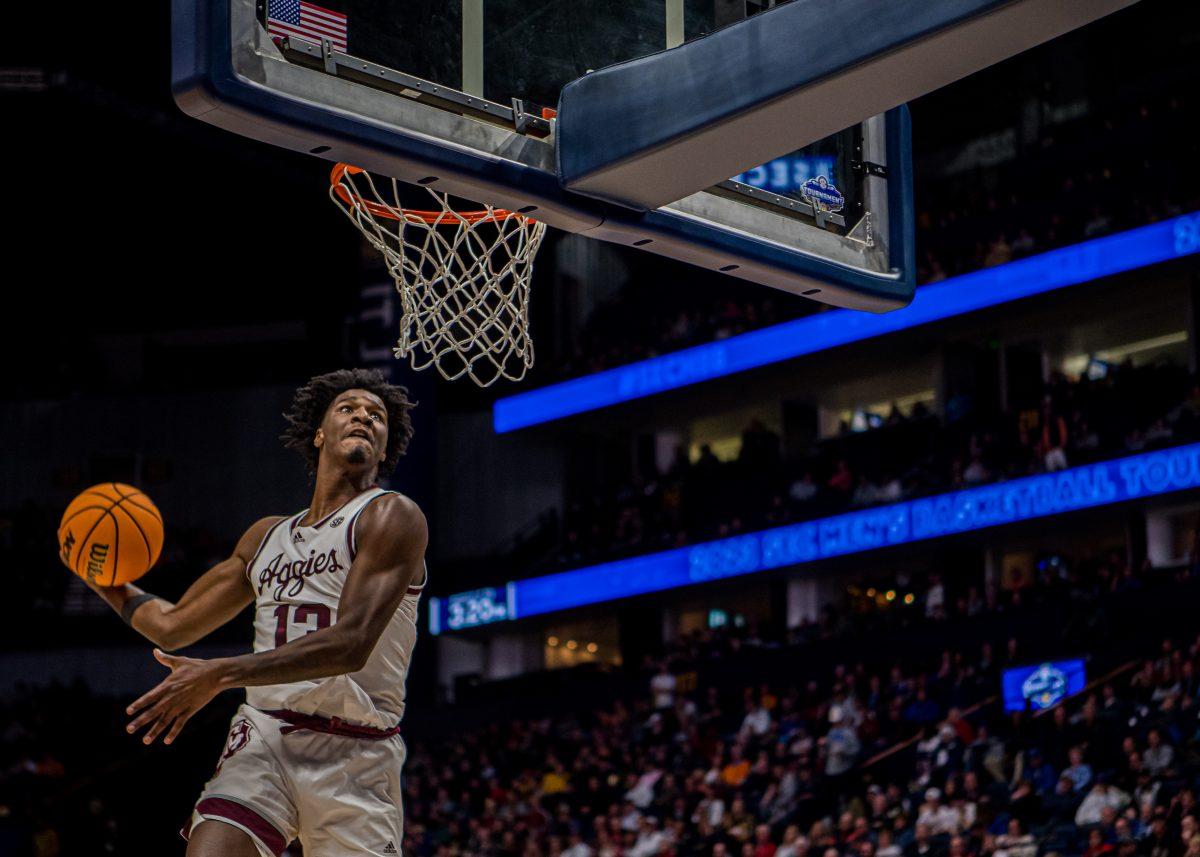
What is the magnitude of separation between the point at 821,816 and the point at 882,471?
8717 millimetres

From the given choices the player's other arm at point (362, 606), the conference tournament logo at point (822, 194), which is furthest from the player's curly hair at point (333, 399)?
the conference tournament logo at point (822, 194)

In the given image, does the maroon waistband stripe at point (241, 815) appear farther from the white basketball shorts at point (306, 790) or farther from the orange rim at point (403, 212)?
the orange rim at point (403, 212)

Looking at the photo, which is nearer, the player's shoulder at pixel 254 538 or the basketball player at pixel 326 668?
the basketball player at pixel 326 668

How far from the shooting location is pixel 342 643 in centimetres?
459

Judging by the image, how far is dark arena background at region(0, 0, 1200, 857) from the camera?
17.3 m

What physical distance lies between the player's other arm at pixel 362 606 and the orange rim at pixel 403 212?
169 cm

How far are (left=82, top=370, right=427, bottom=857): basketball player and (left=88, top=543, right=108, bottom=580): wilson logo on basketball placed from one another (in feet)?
1.42

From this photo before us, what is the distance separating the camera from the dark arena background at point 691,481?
17.3 meters

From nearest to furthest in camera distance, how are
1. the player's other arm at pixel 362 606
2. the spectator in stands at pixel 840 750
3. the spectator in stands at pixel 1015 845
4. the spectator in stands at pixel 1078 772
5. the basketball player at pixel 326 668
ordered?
the player's other arm at pixel 362 606
the basketball player at pixel 326 668
the spectator in stands at pixel 1015 845
the spectator in stands at pixel 1078 772
the spectator in stands at pixel 840 750

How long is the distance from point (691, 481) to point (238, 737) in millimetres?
21207

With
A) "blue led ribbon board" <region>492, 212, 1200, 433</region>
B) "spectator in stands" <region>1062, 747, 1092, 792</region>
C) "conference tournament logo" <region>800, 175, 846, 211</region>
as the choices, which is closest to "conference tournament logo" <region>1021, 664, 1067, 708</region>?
"spectator in stands" <region>1062, 747, 1092, 792</region>

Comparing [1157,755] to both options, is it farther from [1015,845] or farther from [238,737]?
[238,737]

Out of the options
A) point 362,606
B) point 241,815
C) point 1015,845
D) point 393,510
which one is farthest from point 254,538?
point 1015,845

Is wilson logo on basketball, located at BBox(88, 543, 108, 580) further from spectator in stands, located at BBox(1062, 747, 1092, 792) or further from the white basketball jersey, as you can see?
spectator in stands, located at BBox(1062, 747, 1092, 792)
